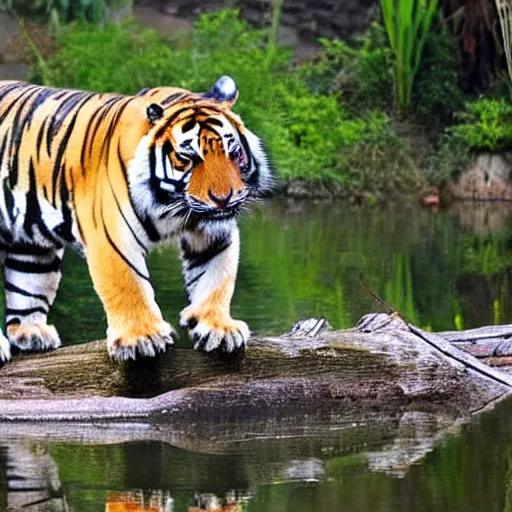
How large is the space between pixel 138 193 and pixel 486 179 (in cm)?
1482

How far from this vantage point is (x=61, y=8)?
80.0 ft

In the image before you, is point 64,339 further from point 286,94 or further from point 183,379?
point 286,94

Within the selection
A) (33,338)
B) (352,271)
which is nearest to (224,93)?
(33,338)

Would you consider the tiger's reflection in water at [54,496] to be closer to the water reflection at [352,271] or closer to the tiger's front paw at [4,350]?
the tiger's front paw at [4,350]

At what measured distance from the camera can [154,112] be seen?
6508 mm

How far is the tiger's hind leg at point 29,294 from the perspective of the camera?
7.07 m

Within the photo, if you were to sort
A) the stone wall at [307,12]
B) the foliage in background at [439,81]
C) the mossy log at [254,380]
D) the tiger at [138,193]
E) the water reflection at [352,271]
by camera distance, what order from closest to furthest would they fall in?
the tiger at [138,193]
the mossy log at [254,380]
the water reflection at [352,271]
the foliage in background at [439,81]
the stone wall at [307,12]

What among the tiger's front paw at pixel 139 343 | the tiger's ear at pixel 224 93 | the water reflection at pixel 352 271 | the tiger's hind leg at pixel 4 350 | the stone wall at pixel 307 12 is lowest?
the water reflection at pixel 352 271

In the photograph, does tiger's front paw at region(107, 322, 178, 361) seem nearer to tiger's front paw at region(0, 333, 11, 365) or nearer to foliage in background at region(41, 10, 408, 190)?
tiger's front paw at region(0, 333, 11, 365)

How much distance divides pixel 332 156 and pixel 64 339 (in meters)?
12.6

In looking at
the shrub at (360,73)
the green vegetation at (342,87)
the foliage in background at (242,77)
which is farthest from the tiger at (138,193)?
the shrub at (360,73)

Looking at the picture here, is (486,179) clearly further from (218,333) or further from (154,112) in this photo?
(154,112)

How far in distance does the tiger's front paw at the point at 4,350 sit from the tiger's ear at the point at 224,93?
4.33 feet

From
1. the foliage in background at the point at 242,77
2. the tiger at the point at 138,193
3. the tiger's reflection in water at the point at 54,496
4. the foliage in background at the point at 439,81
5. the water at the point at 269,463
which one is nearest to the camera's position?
the tiger's reflection in water at the point at 54,496
